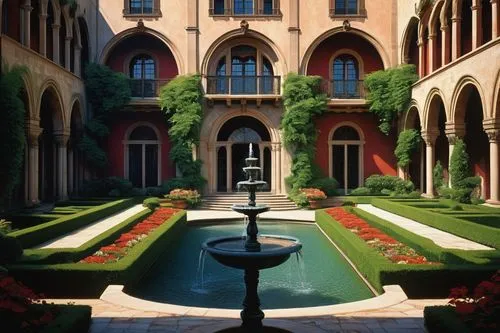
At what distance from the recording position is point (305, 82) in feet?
84.5

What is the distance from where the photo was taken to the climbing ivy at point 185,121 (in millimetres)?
25484

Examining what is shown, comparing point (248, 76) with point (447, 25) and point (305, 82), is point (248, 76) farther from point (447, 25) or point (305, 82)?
point (447, 25)

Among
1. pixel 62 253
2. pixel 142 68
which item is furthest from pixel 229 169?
pixel 62 253

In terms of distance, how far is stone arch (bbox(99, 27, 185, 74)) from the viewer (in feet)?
86.9

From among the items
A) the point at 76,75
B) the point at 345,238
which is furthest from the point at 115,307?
the point at 76,75

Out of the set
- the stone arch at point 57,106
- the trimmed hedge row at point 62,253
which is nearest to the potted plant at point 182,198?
the stone arch at point 57,106

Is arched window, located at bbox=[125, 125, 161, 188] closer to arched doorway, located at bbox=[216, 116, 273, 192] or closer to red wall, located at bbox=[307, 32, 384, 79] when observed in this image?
arched doorway, located at bbox=[216, 116, 273, 192]

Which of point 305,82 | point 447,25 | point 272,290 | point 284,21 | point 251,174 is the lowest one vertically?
point 272,290

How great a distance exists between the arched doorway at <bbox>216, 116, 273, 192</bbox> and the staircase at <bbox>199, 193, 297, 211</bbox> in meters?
1.54

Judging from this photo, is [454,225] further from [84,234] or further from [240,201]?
[240,201]

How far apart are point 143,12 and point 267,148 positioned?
32.9 ft

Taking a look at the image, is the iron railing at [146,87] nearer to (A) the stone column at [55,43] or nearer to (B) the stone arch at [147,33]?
(B) the stone arch at [147,33]

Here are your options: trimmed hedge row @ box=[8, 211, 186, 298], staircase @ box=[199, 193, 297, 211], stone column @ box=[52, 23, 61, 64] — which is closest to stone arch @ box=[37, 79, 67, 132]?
stone column @ box=[52, 23, 61, 64]

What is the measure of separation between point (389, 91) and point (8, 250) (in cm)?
2078
